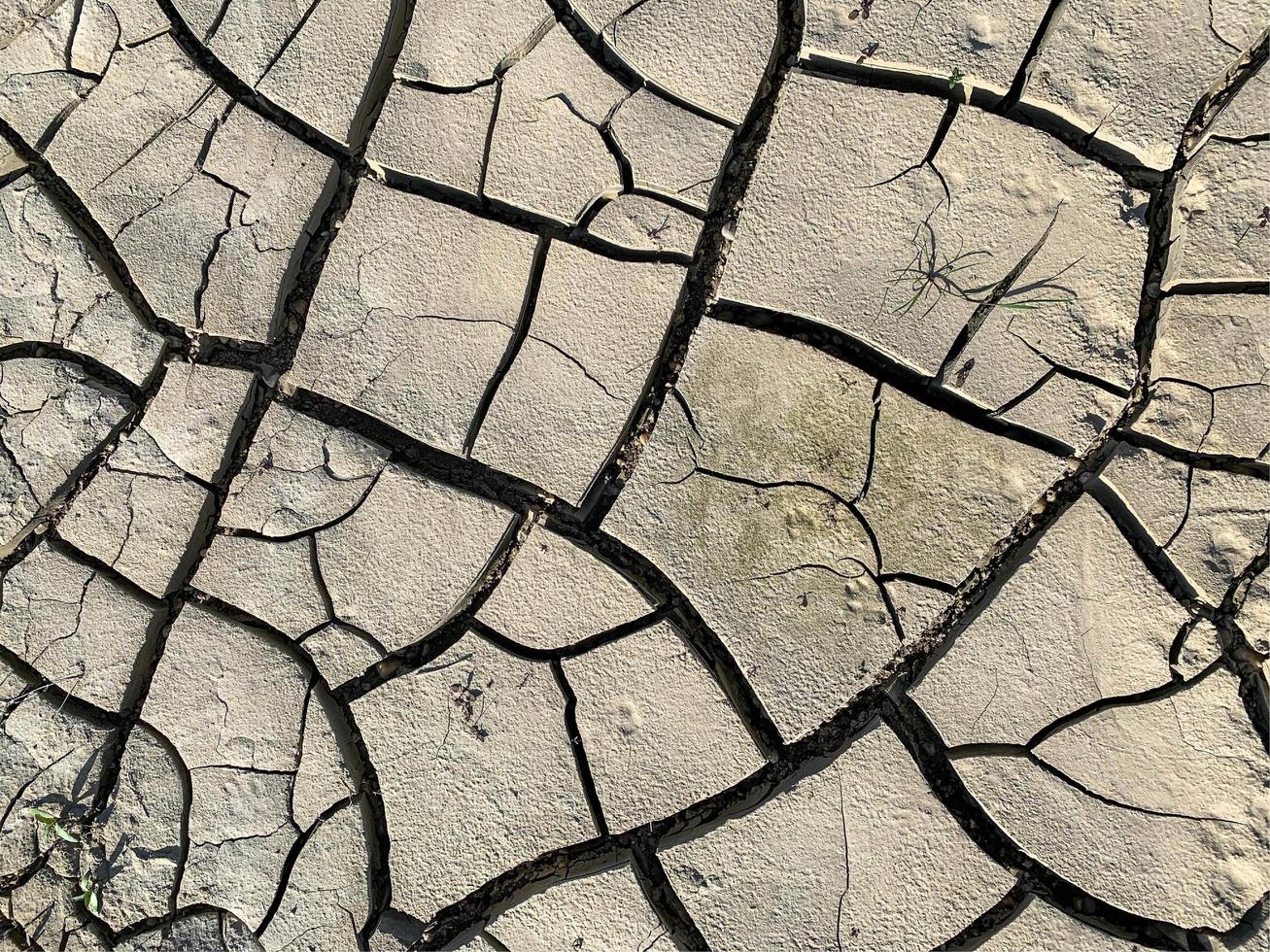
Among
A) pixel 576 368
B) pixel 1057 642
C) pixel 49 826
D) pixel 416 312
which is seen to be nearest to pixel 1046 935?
pixel 1057 642

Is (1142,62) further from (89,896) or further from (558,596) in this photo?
(89,896)

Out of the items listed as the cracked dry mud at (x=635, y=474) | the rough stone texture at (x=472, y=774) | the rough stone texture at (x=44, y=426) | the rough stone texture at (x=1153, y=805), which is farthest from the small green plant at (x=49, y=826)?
the rough stone texture at (x=1153, y=805)

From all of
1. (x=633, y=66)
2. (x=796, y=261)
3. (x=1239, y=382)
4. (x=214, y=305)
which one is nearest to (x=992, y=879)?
(x=1239, y=382)

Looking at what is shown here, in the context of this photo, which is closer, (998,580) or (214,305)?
(998,580)

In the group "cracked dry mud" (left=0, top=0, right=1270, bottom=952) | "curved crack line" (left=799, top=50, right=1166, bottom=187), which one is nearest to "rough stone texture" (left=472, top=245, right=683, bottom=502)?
"cracked dry mud" (left=0, top=0, right=1270, bottom=952)

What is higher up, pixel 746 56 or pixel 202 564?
pixel 746 56

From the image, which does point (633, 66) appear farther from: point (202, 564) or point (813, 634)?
point (202, 564)
